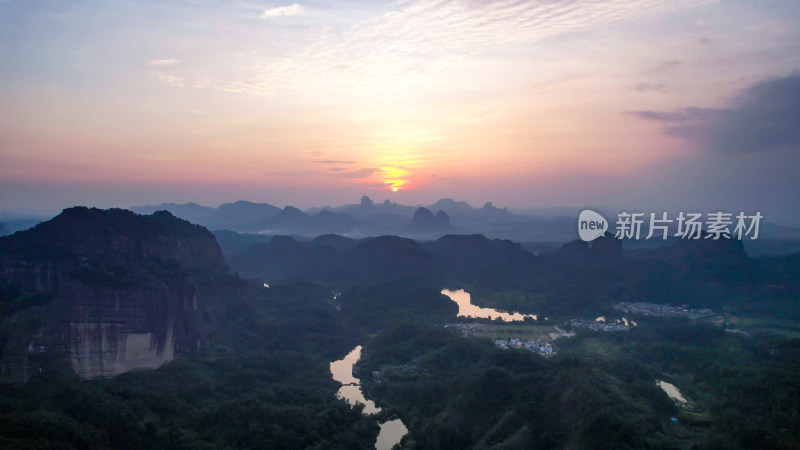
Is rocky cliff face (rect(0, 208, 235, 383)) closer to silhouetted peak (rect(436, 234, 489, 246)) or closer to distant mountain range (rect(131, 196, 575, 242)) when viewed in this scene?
silhouetted peak (rect(436, 234, 489, 246))

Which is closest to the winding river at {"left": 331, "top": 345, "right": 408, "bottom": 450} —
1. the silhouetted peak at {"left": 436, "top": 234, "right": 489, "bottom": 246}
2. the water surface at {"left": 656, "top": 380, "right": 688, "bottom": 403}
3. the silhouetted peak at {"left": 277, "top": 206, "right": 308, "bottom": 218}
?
the water surface at {"left": 656, "top": 380, "right": 688, "bottom": 403}

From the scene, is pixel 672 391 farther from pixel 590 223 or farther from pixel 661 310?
pixel 590 223

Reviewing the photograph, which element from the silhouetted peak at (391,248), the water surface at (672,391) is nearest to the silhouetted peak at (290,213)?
the silhouetted peak at (391,248)

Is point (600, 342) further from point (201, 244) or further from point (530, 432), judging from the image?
point (201, 244)

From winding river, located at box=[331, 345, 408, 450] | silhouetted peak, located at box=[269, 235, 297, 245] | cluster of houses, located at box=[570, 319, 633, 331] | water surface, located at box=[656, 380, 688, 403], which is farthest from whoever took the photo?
silhouetted peak, located at box=[269, 235, 297, 245]

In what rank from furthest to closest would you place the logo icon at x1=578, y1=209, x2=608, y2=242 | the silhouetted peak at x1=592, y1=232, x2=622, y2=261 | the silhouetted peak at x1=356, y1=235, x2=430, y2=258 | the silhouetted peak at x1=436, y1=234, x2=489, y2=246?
the silhouetted peak at x1=436, y1=234, x2=489, y2=246 → the silhouetted peak at x1=356, y1=235, x2=430, y2=258 → the silhouetted peak at x1=592, y1=232, x2=622, y2=261 → the logo icon at x1=578, y1=209, x2=608, y2=242

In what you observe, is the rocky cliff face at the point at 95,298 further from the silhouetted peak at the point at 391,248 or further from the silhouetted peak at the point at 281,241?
the silhouetted peak at the point at 281,241

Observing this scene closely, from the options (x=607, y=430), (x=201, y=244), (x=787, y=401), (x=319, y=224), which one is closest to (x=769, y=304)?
(x=787, y=401)
